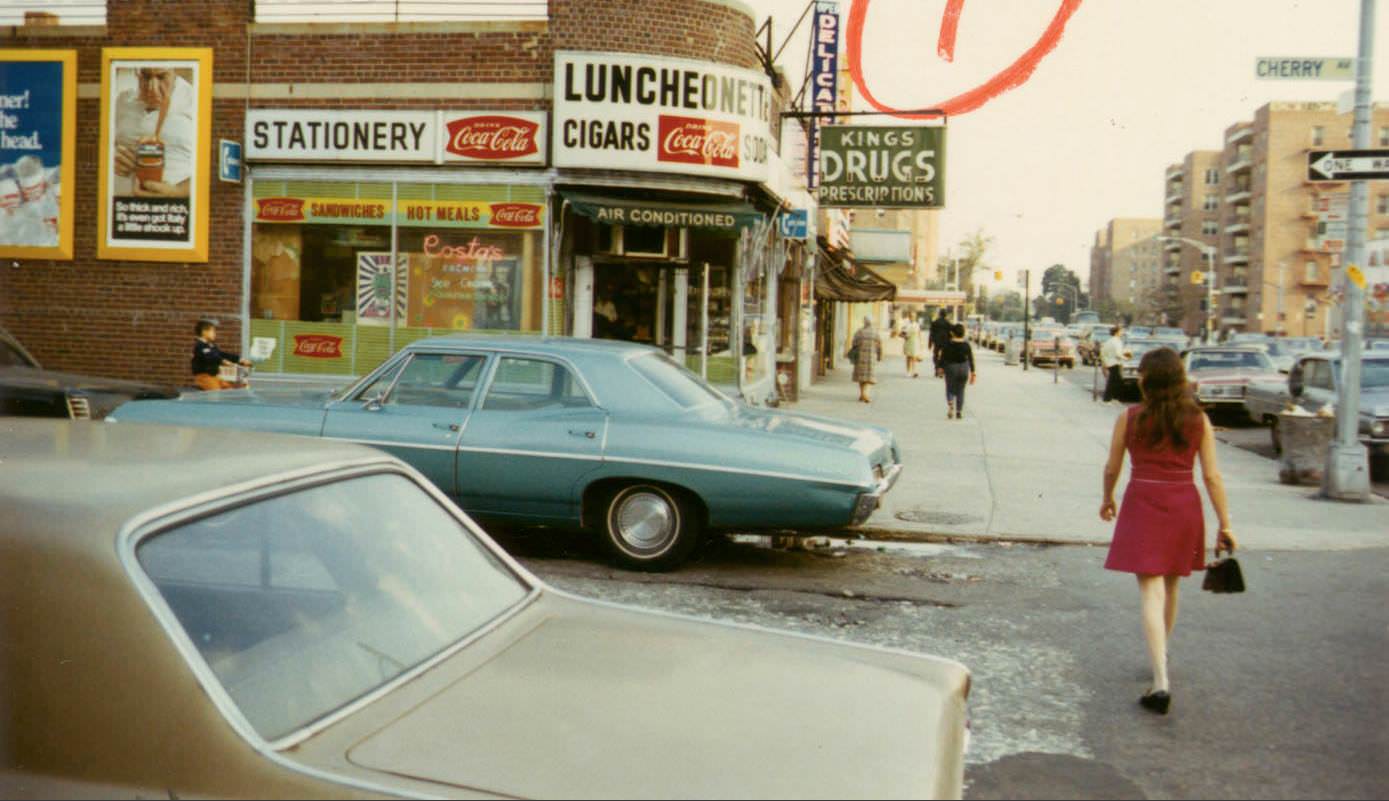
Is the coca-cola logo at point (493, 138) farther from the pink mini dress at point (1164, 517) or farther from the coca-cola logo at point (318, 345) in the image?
the pink mini dress at point (1164, 517)

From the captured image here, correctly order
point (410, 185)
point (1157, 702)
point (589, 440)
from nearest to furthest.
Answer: point (1157, 702) → point (589, 440) → point (410, 185)

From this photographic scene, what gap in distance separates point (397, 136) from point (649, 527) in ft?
30.8

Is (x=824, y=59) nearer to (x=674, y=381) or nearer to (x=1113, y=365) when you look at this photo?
(x=1113, y=365)

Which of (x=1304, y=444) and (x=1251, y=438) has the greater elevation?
(x=1304, y=444)

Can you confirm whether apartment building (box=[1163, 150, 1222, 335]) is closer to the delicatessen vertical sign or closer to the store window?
the delicatessen vertical sign

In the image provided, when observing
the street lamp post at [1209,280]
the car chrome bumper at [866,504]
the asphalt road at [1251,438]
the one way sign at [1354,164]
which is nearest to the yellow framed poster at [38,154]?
the car chrome bumper at [866,504]

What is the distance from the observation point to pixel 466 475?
8.30m

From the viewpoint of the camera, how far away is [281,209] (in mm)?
16344

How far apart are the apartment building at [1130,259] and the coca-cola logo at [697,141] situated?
16839cm

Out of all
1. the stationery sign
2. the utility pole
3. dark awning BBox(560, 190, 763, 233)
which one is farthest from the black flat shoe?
the stationery sign

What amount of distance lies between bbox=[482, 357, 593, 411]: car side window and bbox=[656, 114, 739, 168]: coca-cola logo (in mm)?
7572

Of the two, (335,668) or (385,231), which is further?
(385,231)

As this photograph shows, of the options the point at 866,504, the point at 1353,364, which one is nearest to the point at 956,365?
the point at 1353,364

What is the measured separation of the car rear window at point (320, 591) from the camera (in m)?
2.48
